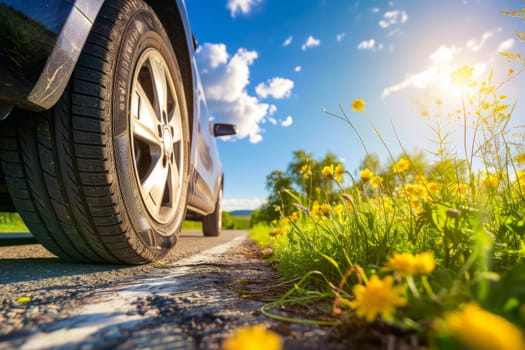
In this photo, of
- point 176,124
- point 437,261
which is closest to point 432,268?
point 437,261

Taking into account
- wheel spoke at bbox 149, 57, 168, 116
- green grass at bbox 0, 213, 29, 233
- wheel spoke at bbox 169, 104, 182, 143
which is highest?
wheel spoke at bbox 149, 57, 168, 116

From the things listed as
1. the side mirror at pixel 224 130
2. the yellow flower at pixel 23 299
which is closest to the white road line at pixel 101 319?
the yellow flower at pixel 23 299

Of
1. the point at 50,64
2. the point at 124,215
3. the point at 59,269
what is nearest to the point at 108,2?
the point at 50,64

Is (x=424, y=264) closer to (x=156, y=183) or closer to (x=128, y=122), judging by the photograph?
(x=128, y=122)

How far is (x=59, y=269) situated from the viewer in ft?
4.80

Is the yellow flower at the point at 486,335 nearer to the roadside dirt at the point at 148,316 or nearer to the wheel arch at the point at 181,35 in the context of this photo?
the roadside dirt at the point at 148,316

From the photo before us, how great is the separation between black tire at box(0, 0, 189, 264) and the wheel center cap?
1.11 ft

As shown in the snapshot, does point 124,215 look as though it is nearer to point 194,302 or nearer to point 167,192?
point 194,302

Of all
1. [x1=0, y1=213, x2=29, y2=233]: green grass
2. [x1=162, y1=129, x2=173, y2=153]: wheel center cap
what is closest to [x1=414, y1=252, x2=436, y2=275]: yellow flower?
[x1=162, y1=129, x2=173, y2=153]: wheel center cap

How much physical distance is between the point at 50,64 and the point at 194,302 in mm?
982

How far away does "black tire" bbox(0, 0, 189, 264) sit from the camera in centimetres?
126

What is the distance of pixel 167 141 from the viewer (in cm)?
211

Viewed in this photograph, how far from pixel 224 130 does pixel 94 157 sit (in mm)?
4423

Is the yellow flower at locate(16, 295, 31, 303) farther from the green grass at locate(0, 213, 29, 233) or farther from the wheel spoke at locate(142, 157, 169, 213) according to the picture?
the green grass at locate(0, 213, 29, 233)
